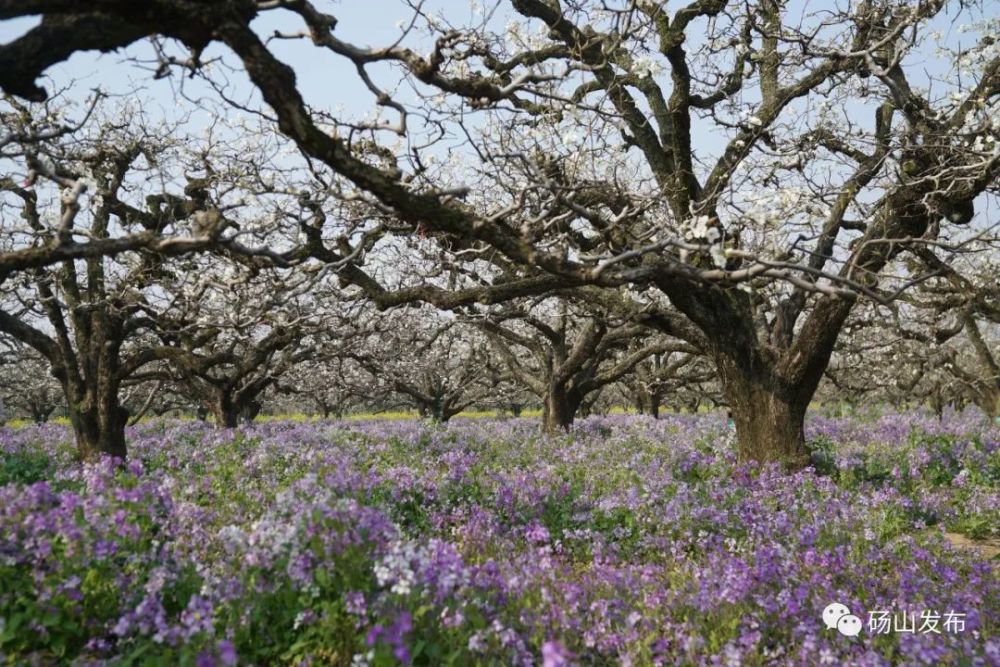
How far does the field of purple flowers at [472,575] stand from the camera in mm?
4020

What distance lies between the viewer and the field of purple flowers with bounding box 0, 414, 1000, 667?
402cm

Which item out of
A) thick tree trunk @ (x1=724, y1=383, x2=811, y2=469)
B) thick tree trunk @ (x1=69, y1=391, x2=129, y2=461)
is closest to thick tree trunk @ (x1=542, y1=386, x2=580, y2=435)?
thick tree trunk @ (x1=724, y1=383, x2=811, y2=469)

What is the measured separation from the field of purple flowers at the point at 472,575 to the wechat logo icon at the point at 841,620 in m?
0.06

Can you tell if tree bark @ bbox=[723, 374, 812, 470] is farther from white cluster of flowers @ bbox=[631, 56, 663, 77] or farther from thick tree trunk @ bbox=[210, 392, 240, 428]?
thick tree trunk @ bbox=[210, 392, 240, 428]

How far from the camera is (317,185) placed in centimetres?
1186

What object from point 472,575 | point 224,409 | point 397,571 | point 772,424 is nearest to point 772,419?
point 772,424

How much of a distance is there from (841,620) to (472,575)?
8.49 feet

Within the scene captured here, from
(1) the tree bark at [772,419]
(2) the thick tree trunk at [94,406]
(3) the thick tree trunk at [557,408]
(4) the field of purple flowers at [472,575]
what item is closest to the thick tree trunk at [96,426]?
(2) the thick tree trunk at [94,406]

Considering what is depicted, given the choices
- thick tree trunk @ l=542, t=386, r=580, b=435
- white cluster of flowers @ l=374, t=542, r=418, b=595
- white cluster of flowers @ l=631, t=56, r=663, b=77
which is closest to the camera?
white cluster of flowers @ l=374, t=542, r=418, b=595

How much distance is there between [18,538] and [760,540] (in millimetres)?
5944

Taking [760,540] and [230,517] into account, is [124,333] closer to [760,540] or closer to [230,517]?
[230,517]

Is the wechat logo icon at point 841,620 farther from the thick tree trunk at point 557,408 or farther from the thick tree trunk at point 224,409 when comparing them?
the thick tree trunk at point 224,409

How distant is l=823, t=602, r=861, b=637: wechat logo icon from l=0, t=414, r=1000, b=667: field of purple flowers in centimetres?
6

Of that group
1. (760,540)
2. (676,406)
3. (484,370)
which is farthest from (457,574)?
(676,406)
